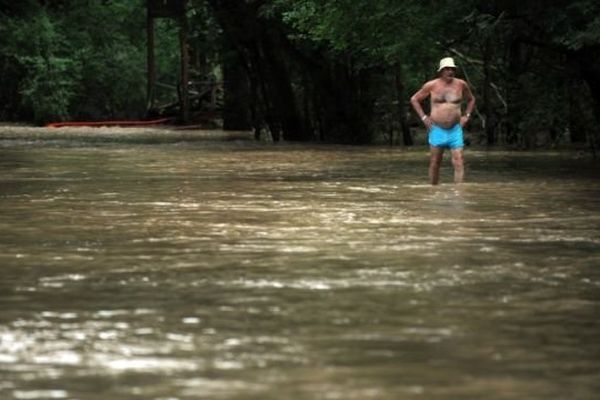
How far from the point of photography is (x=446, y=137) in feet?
68.1

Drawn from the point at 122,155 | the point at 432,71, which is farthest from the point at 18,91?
the point at 122,155

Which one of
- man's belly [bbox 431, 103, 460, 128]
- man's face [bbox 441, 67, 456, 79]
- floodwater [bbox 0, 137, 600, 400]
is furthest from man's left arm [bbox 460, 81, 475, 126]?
floodwater [bbox 0, 137, 600, 400]

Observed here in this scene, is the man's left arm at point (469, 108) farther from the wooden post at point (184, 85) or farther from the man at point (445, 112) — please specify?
the wooden post at point (184, 85)

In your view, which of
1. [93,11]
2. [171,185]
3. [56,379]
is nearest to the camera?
[56,379]

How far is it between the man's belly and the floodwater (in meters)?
2.48

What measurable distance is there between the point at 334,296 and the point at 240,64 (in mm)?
36297

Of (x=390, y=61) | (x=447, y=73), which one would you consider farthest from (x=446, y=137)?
(x=390, y=61)

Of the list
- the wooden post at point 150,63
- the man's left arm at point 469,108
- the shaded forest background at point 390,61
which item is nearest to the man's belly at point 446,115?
the man's left arm at point 469,108

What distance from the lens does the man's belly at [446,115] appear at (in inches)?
817

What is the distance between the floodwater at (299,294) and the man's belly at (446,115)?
8.13 feet

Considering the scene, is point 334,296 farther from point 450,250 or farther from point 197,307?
point 450,250

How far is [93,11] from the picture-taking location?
263 ft

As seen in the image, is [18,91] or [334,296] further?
[18,91]

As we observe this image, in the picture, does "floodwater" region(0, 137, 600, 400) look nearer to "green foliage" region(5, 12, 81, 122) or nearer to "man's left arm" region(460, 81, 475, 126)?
"man's left arm" region(460, 81, 475, 126)
